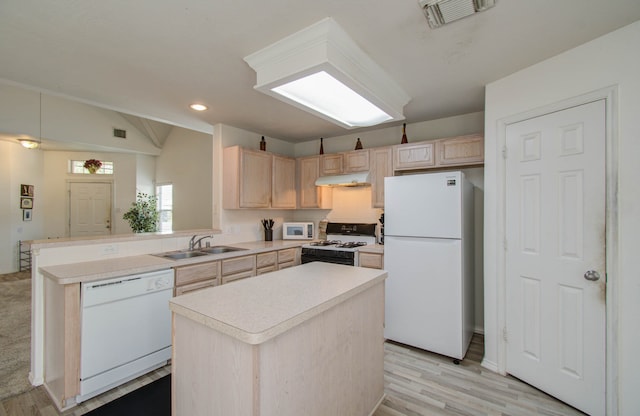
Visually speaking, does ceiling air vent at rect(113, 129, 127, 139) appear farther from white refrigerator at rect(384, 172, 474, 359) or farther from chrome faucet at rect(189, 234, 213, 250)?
white refrigerator at rect(384, 172, 474, 359)

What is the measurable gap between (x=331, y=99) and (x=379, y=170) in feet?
5.49

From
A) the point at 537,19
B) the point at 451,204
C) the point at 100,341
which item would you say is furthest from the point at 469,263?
the point at 100,341

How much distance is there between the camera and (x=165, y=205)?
723 centimetres

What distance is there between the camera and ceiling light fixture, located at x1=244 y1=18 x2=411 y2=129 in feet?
5.68

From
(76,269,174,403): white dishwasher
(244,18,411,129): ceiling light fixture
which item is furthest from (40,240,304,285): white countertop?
(244,18,411,129): ceiling light fixture

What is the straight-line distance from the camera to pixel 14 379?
2.30m

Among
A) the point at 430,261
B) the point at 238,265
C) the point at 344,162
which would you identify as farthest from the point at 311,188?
the point at 430,261

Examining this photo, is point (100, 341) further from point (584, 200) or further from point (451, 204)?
point (584, 200)

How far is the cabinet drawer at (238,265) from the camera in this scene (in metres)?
2.99

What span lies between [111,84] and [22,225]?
19.5 ft

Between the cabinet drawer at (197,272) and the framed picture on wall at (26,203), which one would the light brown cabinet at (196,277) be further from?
the framed picture on wall at (26,203)

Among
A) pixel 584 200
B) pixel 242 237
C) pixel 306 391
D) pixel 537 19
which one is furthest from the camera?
pixel 242 237

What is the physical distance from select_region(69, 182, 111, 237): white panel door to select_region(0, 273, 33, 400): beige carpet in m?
2.28

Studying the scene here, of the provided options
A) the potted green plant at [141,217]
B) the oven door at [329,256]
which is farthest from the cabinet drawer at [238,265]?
the potted green plant at [141,217]
